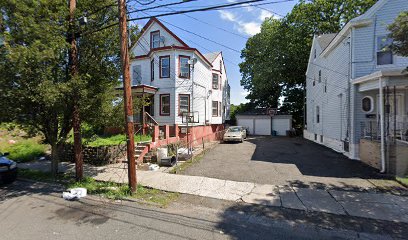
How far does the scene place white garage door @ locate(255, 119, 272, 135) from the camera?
28.1 metres

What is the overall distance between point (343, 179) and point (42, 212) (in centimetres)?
982

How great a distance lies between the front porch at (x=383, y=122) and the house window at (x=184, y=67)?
11.3 m

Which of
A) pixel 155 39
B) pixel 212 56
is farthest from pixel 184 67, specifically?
pixel 212 56

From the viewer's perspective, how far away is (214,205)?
6.01 meters

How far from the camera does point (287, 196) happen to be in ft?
21.2

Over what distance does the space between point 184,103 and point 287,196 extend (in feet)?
40.3

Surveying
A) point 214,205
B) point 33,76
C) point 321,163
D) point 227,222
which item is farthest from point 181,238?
point 321,163

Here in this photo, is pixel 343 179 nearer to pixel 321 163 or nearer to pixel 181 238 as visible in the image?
pixel 321 163

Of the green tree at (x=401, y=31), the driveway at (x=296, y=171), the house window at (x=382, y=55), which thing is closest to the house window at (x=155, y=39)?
the driveway at (x=296, y=171)

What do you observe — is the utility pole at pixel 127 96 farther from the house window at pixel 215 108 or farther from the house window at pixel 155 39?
the house window at pixel 215 108

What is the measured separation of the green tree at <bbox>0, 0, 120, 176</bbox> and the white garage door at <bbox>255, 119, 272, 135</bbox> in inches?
890

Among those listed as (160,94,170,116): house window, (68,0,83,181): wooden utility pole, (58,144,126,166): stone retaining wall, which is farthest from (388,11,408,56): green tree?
(160,94,170,116): house window

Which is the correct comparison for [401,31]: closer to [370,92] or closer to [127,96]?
[370,92]

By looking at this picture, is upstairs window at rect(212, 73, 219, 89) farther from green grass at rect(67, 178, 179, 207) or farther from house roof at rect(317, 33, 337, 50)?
green grass at rect(67, 178, 179, 207)
